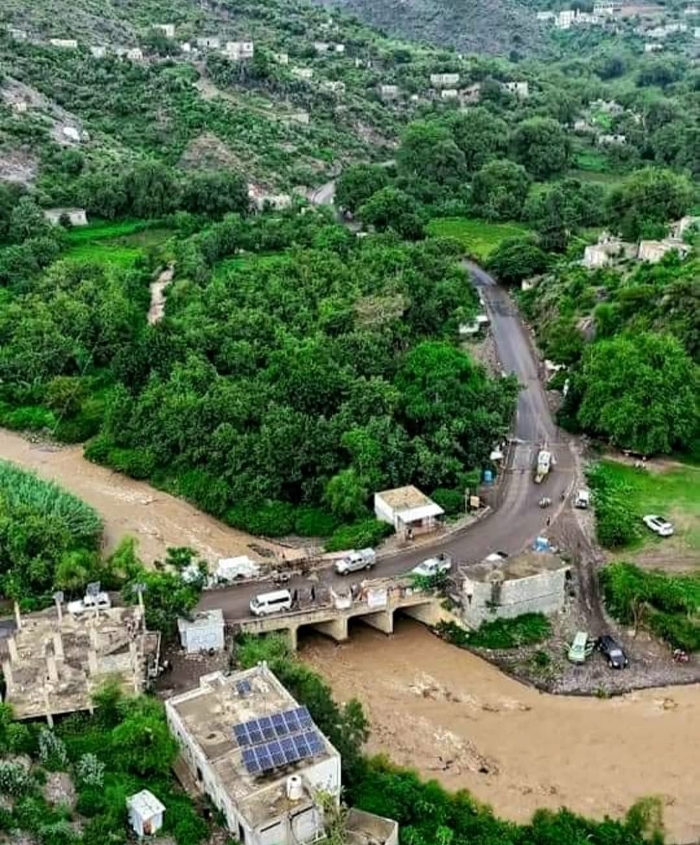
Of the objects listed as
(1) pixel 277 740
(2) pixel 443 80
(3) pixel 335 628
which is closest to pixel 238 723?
(1) pixel 277 740

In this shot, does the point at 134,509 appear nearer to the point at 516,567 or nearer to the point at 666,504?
the point at 516,567

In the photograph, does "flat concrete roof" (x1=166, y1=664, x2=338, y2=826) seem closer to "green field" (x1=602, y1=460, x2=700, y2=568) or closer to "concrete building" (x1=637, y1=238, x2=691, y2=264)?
"green field" (x1=602, y1=460, x2=700, y2=568)

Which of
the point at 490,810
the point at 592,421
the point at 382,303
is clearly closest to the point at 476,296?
the point at 382,303

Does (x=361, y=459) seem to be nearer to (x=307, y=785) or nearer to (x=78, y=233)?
(x=307, y=785)

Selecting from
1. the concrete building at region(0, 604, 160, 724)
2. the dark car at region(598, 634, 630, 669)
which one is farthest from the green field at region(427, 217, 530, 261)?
the concrete building at region(0, 604, 160, 724)

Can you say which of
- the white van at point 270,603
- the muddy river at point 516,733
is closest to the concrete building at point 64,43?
the white van at point 270,603

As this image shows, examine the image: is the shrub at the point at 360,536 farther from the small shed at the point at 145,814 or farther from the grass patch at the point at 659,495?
the small shed at the point at 145,814
